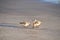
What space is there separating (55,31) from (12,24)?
314 mm

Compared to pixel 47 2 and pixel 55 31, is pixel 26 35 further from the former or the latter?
pixel 47 2

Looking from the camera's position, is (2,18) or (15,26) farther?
(2,18)

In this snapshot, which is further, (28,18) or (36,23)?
(28,18)

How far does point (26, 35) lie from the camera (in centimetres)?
97

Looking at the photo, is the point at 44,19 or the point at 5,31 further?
the point at 44,19

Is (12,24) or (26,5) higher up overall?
(26,5)

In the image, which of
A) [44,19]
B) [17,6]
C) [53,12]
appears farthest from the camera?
[17,6]

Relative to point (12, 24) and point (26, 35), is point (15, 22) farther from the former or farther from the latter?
point (26, 35)

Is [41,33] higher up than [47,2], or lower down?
lower down

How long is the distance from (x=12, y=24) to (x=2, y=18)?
0.49 feet

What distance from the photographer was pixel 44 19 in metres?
1.19

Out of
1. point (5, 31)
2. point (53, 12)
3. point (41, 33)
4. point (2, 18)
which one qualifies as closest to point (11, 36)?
point (5, 31)

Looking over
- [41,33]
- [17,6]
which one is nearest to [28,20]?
[41,33]

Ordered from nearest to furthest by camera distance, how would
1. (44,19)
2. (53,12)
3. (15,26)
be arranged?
1. (15,26)
2. (44,19)
3. (53,12)
